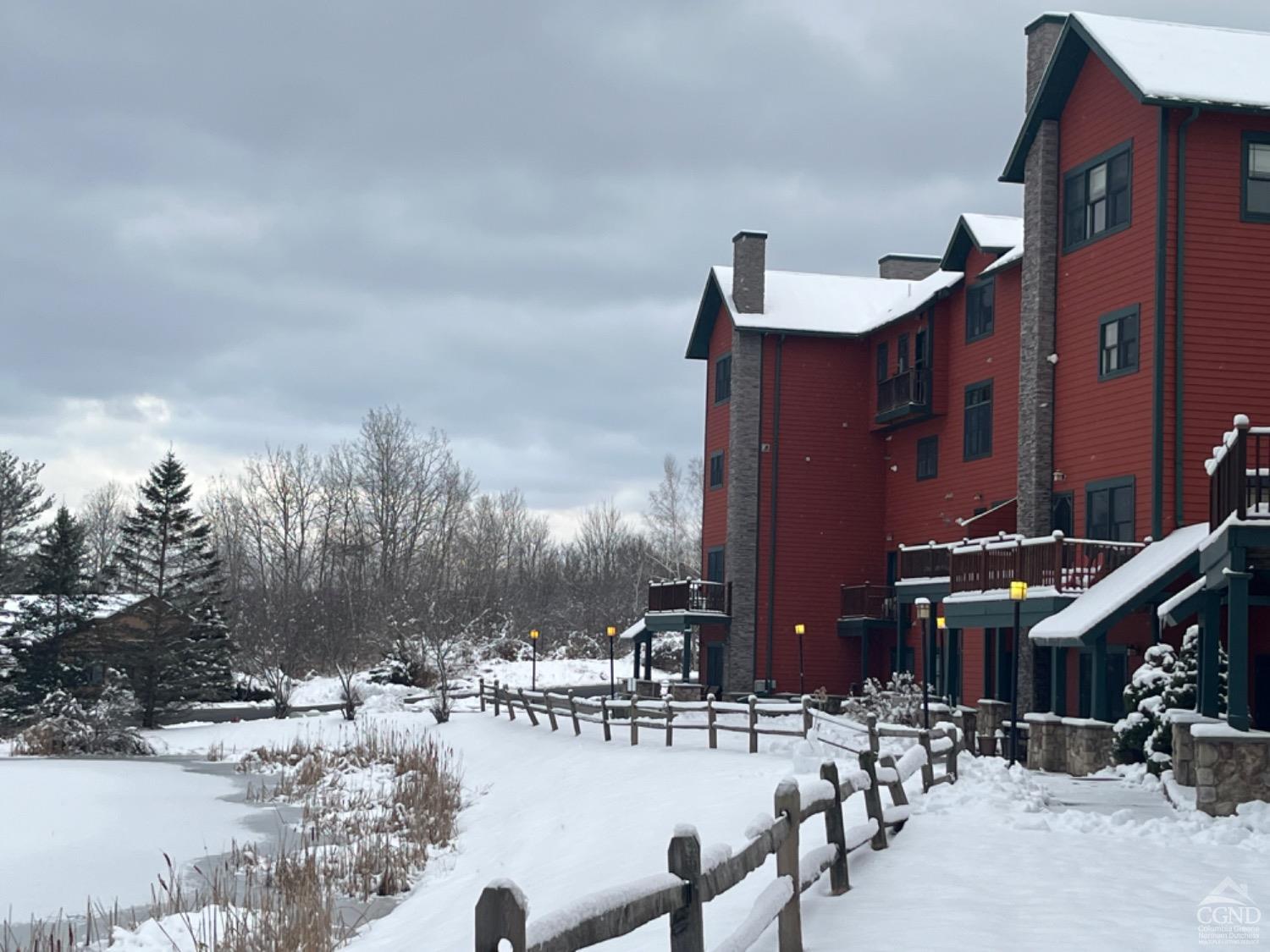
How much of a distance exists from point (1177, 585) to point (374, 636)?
38.1 meters

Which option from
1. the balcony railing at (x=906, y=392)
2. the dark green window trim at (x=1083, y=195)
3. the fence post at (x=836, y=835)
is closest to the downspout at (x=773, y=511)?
the balcony railing at (x=906, y=392)

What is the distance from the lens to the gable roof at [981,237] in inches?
1283

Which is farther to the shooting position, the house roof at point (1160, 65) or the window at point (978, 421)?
the window at point (978, 421)

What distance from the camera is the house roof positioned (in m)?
24.0

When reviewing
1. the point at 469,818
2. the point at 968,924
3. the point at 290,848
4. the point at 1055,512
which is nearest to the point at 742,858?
the point at 968,924

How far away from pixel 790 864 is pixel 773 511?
31386 millimetres

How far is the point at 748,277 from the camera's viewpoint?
131 feet

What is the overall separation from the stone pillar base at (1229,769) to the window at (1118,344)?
33.2ft

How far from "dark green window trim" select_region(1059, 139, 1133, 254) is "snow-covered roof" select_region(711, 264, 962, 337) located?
8948mm

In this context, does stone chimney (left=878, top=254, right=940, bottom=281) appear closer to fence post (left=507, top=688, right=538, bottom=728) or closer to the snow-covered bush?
fence post (left=507, top=688, right=538, bottom=728)

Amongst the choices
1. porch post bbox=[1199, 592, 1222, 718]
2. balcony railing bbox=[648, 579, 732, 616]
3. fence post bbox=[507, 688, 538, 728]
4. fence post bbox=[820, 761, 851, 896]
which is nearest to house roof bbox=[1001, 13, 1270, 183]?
porch post bbox=[1199, 592, 1222, 718]

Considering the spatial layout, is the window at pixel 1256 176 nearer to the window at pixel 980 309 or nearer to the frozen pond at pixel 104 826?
A: the window at pixel 980 309

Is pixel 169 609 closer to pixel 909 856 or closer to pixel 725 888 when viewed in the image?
pixel 909 856

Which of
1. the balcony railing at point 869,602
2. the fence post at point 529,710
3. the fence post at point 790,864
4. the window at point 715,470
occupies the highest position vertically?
the window at point 715,470
